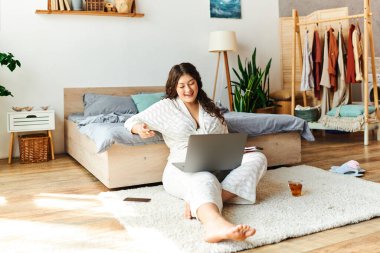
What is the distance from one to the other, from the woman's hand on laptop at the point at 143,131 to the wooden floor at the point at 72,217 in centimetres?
53

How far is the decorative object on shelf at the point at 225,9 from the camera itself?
563 cm

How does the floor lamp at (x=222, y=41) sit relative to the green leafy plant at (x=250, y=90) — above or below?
above

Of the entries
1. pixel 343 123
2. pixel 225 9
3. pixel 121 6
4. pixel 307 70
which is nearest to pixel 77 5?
pixel 121 6

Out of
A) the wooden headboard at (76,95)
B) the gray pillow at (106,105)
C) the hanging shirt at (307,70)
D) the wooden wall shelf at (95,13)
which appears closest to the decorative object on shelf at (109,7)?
the wooden wall shelf at (95,13)

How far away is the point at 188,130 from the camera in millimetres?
2742

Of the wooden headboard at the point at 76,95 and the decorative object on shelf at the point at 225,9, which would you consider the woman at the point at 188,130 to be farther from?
the decorative object on shelf at the point at 225,9

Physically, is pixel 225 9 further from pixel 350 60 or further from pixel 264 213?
pixel 264 213

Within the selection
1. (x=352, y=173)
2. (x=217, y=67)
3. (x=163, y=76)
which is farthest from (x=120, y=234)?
(x=217, y=67)

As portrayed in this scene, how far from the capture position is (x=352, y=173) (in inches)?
130

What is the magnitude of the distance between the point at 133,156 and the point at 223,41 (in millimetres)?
2680

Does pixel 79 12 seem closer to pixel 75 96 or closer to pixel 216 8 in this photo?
pixel 75 96

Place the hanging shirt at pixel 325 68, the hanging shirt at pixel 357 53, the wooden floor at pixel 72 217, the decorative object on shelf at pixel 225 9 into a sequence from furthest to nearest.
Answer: the decorative object on shelf at pixel 225 9 → the hanging shirt at pixel 325 68 → the hanging shirt at pixel 357 53 → the wooden floor at pixel 72 217

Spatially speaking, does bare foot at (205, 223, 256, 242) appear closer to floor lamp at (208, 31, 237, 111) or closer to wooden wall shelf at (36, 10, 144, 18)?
wooden wall shelf at (36, 10, 144, 18)

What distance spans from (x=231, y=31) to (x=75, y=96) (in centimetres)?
212
